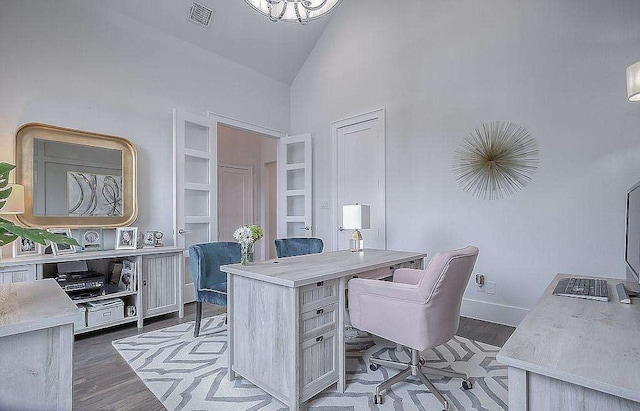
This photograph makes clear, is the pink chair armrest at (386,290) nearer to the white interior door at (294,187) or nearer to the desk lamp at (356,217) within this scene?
the desk lamp at (356,217)

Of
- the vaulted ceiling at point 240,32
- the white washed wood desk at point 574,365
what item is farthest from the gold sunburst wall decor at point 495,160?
the vaulted ceiling at point 240,32

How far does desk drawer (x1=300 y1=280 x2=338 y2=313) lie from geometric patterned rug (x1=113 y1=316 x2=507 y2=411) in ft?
1.79

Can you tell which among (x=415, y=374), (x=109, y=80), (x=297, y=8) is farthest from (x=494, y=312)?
(x=109, y=80)

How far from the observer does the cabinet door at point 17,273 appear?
2.31 m

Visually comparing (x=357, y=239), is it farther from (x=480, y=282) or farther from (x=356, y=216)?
(x=480, y=282)

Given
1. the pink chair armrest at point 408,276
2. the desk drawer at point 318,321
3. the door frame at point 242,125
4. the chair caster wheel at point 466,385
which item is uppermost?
the door frame at point 242,125

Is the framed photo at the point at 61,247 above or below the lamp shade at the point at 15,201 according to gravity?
below

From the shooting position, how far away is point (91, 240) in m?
3.00

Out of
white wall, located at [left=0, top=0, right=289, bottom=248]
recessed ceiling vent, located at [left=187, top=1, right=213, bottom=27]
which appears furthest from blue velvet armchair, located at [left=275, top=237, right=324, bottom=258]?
recessed ceiling vent, located at [left=187, top=1, right=213, bottom=27]

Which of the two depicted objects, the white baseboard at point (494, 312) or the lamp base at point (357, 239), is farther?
the white baseboard at point (494, 312)

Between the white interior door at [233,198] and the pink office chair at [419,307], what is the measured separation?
4.37 metres

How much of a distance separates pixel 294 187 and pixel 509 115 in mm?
2966

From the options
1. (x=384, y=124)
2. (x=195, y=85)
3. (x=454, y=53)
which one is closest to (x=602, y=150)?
(x=454, y=53)

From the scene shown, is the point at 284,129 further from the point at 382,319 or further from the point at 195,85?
the point at 382,319
